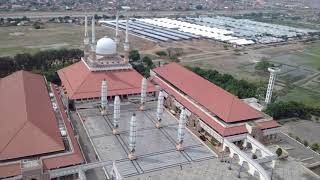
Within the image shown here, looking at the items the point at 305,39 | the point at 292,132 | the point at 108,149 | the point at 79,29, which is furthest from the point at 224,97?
the point at 305,39

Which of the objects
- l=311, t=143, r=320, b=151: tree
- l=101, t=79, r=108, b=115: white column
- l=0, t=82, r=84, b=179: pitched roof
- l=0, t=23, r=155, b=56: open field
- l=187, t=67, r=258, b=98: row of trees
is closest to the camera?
l=0, t=82, r=84, b=179: pitched roof

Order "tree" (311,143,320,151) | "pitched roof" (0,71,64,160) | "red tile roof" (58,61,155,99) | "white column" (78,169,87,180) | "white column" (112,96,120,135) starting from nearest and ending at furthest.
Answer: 1. "white column" (78,169,87,180)
2. "pitched roof" (0,71,64,160)
3. "white column" (112,96,120,135)
4. "tree" (311,143,320,151)
5. "red tile roof" (58,61,155,99)

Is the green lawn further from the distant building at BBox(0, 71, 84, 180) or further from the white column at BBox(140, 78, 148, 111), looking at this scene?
the distant building at BBox(0, 71, 84, 180)

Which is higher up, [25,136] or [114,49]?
[114,49]

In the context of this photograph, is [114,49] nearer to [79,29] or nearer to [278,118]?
[278,118]

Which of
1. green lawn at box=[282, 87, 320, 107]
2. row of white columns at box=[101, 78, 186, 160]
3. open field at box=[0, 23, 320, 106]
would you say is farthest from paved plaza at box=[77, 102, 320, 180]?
open field at box=[0, 23, 320, 106]

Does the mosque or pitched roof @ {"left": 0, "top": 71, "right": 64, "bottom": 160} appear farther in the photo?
the mosque
